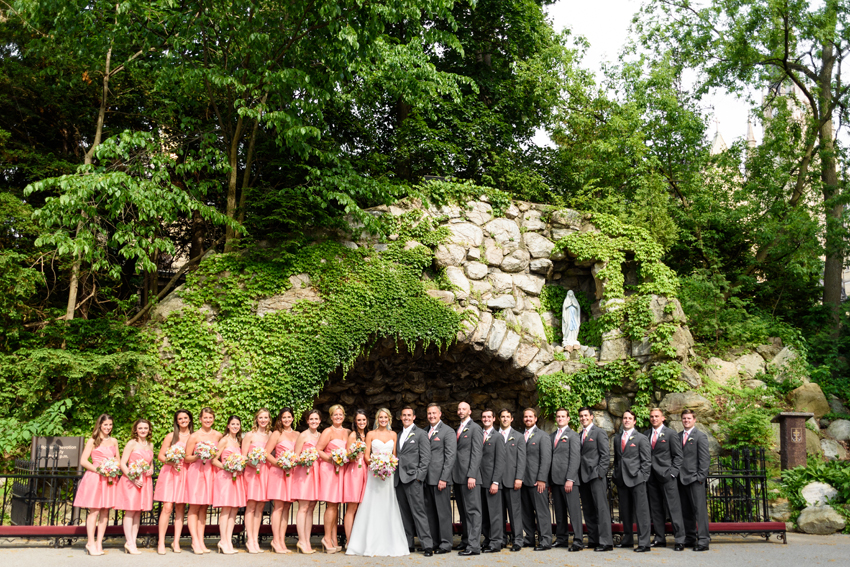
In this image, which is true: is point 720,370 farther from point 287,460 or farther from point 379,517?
point 287,460

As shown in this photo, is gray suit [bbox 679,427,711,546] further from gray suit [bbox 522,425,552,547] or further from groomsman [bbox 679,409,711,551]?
gray suit [bbox 522,425,552,547]

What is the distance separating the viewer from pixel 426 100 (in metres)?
12.1

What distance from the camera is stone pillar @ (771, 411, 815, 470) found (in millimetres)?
9820

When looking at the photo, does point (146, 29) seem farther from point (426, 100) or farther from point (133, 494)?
point (133, 494)

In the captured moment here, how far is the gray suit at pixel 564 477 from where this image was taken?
7336 mm

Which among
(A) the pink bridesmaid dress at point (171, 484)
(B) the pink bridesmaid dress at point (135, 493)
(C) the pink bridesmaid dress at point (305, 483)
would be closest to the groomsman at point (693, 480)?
(C) the pink bridesmaid dress at point (305, 483)

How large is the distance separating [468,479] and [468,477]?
3 centimetres

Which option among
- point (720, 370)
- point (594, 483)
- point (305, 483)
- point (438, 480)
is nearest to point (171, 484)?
point (305, 483)

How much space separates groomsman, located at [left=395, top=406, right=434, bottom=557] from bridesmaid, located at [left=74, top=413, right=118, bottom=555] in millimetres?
3080

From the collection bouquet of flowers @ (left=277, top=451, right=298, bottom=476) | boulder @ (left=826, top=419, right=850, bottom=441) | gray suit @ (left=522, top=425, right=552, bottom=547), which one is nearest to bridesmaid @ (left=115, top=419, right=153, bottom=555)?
bouquet of flowers @ (left=277, top=451, right=298, bottom=476)

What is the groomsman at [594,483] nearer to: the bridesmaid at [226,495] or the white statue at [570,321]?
the bridesmaid at [226,495]

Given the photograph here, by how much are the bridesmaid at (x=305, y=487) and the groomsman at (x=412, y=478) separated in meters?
0.94

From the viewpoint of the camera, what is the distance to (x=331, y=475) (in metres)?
6.89

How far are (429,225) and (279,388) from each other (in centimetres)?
426
